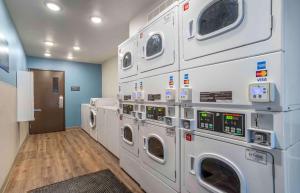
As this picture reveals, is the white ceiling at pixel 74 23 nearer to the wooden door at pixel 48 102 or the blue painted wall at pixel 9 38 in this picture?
the blue painted wall at pixel 9 38

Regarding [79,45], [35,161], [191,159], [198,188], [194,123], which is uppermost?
[79,45]

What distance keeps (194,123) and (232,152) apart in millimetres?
362

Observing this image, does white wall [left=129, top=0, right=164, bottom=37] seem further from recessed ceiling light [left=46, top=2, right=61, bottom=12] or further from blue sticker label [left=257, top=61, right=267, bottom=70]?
blue sticker label [left=257, top=61, right=267, bottom=70]

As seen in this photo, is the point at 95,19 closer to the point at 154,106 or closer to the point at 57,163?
the point at 154,106

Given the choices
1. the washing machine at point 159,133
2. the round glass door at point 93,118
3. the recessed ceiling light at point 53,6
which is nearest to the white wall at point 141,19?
the washing machine at point 159,133

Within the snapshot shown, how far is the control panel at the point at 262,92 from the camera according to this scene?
88cm

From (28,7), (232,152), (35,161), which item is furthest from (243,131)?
(35,161)

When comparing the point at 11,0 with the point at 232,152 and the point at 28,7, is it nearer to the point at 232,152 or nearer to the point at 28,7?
the point at 28,7

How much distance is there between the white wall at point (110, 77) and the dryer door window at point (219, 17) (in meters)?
4.34

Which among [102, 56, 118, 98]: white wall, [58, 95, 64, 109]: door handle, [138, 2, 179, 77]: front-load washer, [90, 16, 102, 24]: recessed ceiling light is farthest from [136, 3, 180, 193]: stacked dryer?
[58, 95, 64, 109]: door handle

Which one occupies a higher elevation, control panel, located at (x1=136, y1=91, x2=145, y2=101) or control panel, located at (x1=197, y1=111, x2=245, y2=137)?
control panel, located at (x1=136, y1=91, x2=145, y2=101)

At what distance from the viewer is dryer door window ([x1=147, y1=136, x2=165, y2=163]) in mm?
1785

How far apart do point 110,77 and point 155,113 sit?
437cm

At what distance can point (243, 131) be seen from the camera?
102cm
